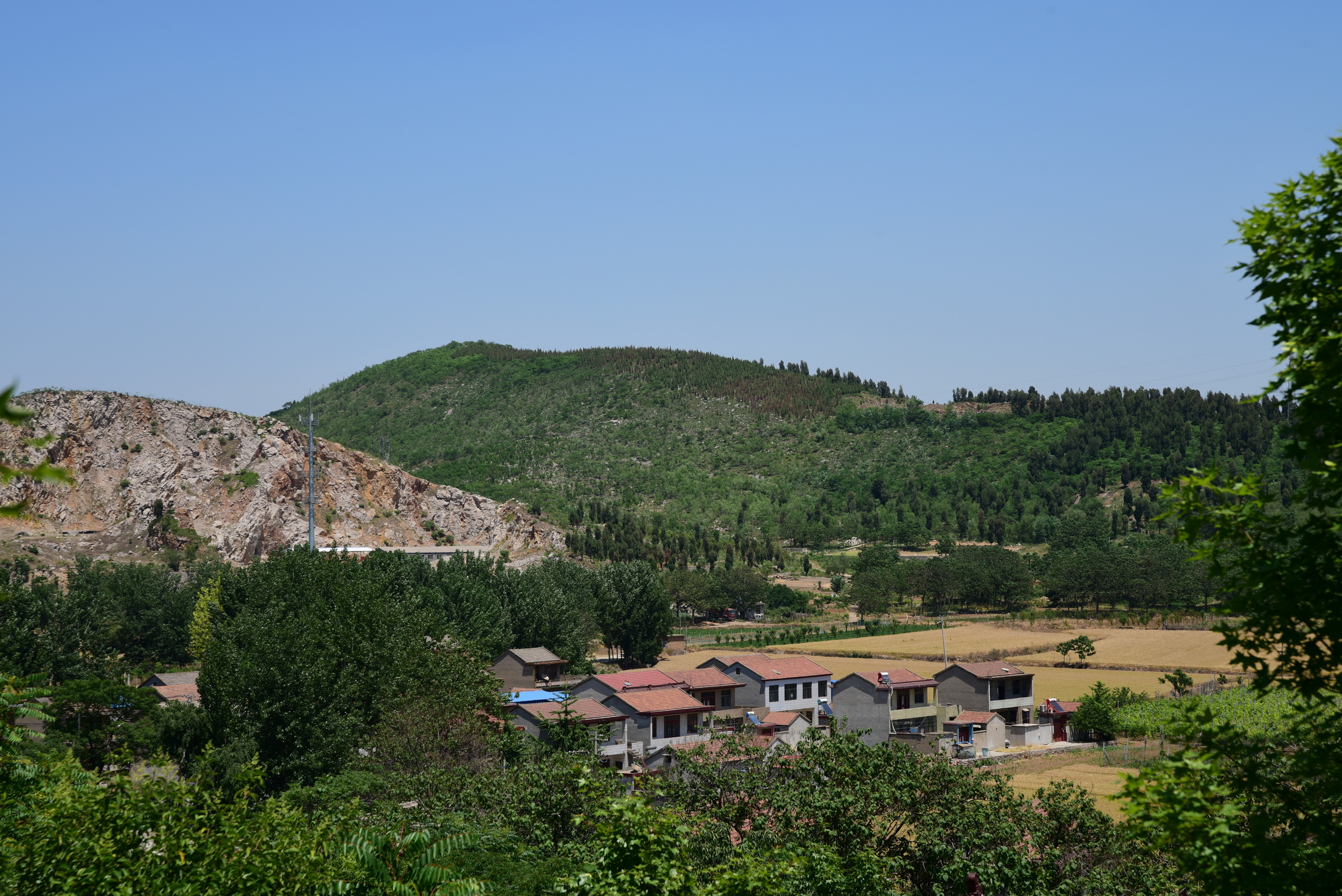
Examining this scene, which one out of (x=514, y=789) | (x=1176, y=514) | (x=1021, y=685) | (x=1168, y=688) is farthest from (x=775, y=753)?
(x=1168, y=688)

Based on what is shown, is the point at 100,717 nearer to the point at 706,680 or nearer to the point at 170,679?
the point at 170,679

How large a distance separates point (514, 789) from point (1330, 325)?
20.9 m

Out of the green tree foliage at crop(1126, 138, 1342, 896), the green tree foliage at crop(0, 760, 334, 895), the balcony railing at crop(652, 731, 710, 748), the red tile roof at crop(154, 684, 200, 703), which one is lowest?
the balcony railing at crop(652, 731, 710, 748)

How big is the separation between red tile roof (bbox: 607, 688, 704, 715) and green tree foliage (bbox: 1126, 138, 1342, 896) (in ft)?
125

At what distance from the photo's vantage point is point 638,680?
4959 cm

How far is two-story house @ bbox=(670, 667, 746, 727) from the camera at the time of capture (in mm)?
51094

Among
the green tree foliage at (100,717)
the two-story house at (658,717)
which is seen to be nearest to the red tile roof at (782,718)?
the two-story house at (658,717)

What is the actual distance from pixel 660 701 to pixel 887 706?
10.7 meters

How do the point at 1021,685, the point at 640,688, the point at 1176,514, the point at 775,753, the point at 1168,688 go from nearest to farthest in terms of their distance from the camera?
the point at 1176,514 → the point at 775,753 → the point at 640,688 → the point at 1021,685 → the point at 1168,688

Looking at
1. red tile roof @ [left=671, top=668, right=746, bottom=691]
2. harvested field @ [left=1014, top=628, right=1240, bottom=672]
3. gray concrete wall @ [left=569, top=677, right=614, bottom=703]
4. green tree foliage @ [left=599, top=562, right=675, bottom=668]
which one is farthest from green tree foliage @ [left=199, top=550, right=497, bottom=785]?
harvested field @ [left=1014, top=628, right=1240, bottom=672]

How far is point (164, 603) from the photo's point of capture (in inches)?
2783

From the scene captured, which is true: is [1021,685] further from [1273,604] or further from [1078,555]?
[1078,555]

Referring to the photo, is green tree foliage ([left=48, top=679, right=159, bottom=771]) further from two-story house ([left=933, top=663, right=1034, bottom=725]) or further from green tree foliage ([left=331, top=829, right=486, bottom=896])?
two-story house ([left=933, top=663, right=1034, bottom=725])

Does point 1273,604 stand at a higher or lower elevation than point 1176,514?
lower
